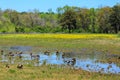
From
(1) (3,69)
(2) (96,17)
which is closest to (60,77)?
(1) (3,69)

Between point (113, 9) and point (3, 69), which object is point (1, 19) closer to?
point (113, 9)

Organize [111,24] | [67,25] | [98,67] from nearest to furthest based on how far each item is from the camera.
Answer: [98,67] < [111,24] < [67,25]

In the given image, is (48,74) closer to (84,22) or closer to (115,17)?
(115,17)

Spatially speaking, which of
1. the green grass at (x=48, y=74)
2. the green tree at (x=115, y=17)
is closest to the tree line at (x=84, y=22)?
the green tree at (x=115, y=17)

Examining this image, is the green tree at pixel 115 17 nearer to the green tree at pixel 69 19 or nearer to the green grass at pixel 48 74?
the green tree at pixel 69 19

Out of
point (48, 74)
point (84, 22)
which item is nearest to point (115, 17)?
point (84, 22)

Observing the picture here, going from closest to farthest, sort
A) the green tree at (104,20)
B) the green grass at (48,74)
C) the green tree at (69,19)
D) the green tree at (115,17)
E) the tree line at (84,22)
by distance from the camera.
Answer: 1. the green grass at (48,74)
2. the green tree at (115,17)
3. the tree line at (84,22)
4. the green tree at (104,20)
5. the green tree at (69,19)

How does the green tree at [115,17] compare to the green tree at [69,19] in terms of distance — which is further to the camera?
the green tree at [69,19]

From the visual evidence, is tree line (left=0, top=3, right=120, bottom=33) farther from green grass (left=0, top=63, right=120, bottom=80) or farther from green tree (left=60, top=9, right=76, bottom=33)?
green grass (left=0, top=63, right=120, bottom=80)

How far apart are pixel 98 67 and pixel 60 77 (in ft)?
20.3

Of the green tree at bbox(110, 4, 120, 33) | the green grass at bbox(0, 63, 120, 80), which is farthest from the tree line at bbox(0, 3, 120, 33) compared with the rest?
the green grass at bbox(0, 63, 120, 80)

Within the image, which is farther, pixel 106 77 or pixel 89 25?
pixel 89 25

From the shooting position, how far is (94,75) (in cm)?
2177

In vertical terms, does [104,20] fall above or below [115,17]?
below
